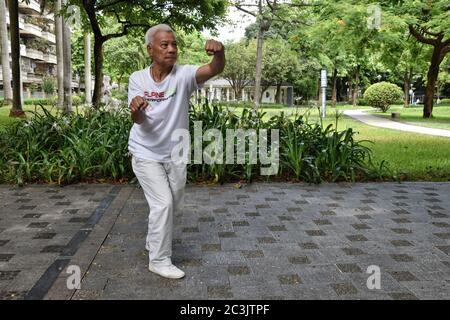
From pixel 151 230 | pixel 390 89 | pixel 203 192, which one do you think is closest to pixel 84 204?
pixel 203 192

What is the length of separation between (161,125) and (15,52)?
43.9 feet

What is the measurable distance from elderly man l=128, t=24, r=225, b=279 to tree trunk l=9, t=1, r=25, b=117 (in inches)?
494

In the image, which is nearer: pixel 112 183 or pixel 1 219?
pixel 1 219

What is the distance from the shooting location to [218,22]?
44.6ft

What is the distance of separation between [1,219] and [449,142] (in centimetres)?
1026

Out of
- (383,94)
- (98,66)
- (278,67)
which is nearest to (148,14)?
(98,66)

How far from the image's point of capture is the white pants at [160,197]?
3242 millimetres

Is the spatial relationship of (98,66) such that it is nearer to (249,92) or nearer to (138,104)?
(138,104)

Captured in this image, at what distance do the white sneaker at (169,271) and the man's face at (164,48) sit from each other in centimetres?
147

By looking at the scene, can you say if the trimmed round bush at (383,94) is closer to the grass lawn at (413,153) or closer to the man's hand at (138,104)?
the grass lawn at (413,153)

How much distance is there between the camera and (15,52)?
1454 centimetres

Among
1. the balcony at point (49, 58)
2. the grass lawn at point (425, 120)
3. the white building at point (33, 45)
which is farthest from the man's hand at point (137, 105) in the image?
the balcony at point (49, 58)
